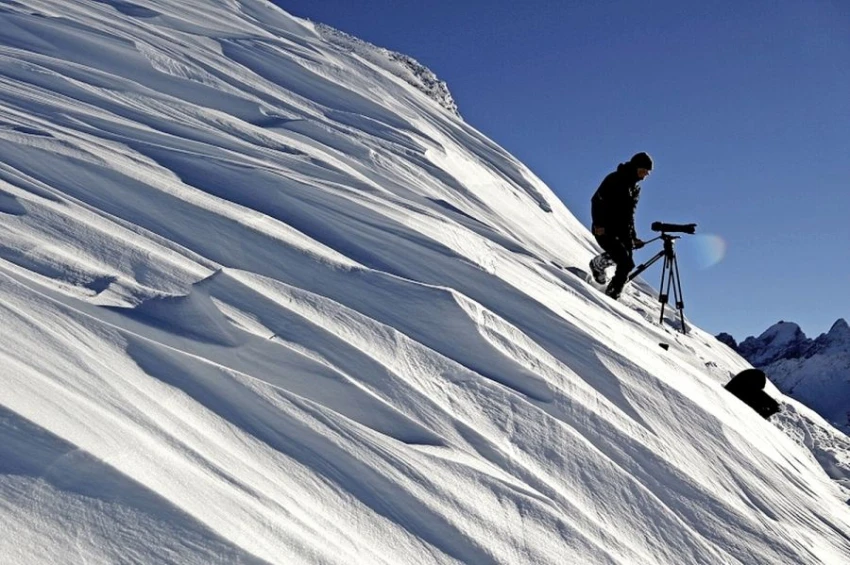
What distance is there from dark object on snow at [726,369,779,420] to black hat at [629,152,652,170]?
198 cm

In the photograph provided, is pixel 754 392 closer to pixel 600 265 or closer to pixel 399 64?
pixel 600 265

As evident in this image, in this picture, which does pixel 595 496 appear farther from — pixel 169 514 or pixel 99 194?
pixel 99 194

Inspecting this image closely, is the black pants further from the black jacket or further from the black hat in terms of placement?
the black hat

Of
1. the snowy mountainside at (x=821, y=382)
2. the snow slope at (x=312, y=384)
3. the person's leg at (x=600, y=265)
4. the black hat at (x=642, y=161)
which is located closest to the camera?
the snow slope at (x=312, y=384)

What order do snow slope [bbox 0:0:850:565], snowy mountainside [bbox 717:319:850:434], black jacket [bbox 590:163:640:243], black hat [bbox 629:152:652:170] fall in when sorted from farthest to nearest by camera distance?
snowy mountainside [bbox 717:319:850:434] → black jacket [bbox 590:163:640:243] → black hat [bbox 629:152:652:170] → snow slope [bbox 0:0:850:565]

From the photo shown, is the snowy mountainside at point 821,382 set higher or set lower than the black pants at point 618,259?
higher

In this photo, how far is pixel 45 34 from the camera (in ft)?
23.0

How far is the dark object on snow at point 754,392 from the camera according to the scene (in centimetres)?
554

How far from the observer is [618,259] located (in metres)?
6.59

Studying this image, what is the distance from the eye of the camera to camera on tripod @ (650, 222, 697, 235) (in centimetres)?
728

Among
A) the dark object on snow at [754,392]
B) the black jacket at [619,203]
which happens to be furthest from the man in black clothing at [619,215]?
the dark object on snow at [754,392]

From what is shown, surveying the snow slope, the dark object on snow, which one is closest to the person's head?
the snow slope

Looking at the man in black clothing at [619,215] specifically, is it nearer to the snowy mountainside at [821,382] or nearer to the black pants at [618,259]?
the black pants at [618,259]

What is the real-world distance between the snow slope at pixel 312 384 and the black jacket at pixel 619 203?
1.12m
